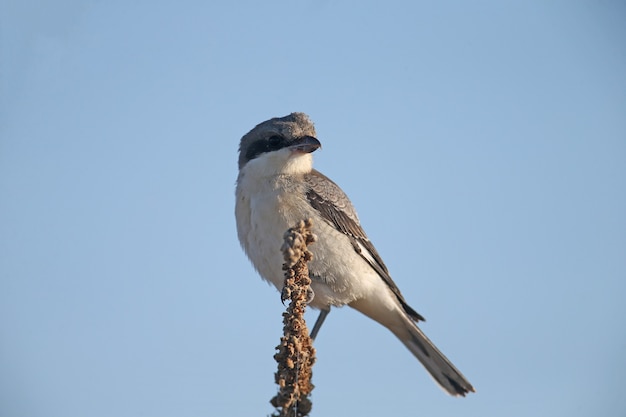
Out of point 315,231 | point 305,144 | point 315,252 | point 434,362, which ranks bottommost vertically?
point 434,362

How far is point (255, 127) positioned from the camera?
372 inches

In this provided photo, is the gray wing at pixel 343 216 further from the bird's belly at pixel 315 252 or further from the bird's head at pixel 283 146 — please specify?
the bird's head at pixel 283 146

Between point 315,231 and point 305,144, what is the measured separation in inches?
39.1

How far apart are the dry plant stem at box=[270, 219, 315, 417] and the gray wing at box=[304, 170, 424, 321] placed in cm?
357

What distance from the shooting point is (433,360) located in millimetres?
9164

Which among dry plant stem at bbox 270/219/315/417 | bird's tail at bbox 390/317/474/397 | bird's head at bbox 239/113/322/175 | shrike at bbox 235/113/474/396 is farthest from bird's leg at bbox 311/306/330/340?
dry plant stem at bbox 270/219/315/417

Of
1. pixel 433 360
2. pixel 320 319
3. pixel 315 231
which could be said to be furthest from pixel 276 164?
pixel 433 360

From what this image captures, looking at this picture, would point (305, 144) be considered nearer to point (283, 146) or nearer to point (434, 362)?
point (283, 146)

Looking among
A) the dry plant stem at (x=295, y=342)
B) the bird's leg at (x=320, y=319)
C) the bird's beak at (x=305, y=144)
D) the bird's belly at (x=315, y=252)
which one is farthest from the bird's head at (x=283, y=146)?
the dry plant stem at (x=295, y=342)

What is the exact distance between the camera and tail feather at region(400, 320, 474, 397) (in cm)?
894

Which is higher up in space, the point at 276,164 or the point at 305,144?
the point at 305,144

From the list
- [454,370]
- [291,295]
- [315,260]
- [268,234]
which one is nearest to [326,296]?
[315,260]

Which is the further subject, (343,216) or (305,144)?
(343,216)

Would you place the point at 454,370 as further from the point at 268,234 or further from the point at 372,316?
the point at 268,234
